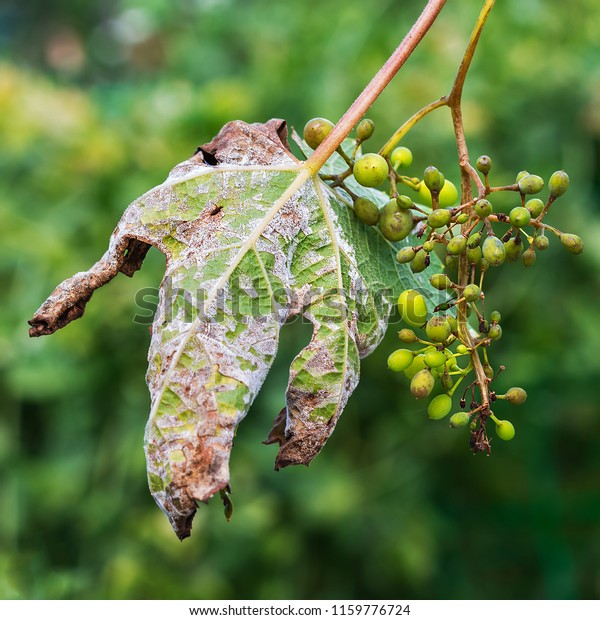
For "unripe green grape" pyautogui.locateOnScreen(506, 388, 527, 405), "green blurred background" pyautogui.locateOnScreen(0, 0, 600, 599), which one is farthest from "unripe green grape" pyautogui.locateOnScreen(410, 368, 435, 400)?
"green blurred background" pyautogui.locateOnScreen(0, 0, 600, 599)

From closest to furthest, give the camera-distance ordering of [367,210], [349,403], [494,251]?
[494,251], [367,210], [349,403]

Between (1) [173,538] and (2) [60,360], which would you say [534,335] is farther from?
(2) [60,360]

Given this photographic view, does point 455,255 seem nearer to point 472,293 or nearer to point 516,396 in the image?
point 472,293

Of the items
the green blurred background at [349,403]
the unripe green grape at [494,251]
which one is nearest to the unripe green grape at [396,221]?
the unripe green grape at [494,251]

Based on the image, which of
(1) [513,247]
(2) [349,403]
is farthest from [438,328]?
(2) [349,403]

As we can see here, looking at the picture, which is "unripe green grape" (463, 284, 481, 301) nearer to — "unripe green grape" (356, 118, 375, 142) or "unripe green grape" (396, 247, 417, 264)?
"unripe green grape" (396, 247, 417, 264)

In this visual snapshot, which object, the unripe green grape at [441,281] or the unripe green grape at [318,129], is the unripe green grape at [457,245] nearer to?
the unripe green grape at [441,281]
